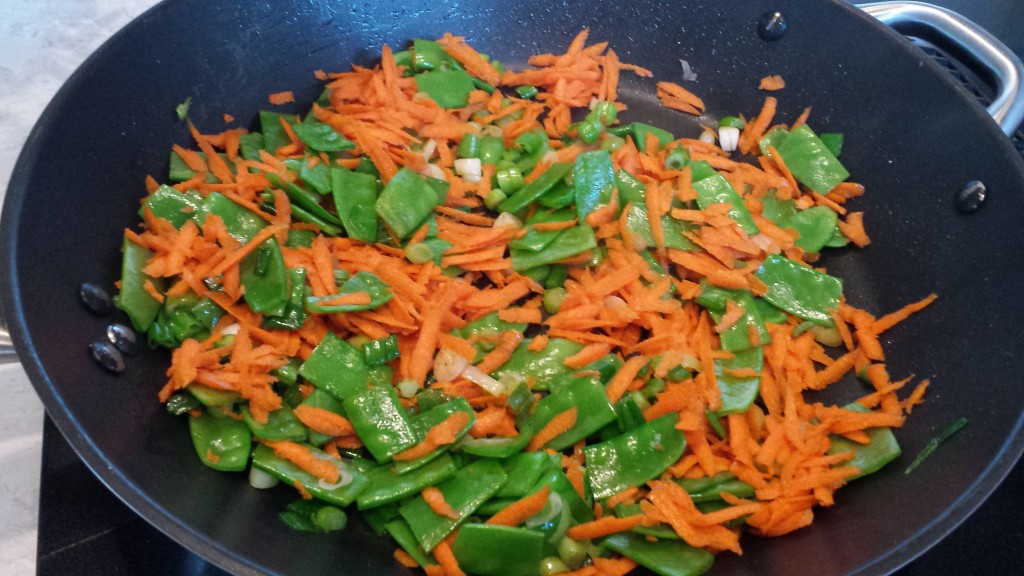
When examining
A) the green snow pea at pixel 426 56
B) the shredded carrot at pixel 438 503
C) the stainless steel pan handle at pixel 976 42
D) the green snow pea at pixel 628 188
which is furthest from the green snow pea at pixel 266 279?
the stainless steel pan handle at pixel 976 42

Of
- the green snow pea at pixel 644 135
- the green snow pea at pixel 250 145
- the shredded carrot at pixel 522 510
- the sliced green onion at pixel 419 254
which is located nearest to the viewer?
the shredded carrot at pixel 522 510

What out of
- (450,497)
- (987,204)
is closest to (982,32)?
(987,204)

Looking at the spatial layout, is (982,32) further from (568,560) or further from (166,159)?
(166,159)

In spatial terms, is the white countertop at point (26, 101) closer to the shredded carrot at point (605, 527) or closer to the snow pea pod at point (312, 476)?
the snow pea pod at point (312, 476)

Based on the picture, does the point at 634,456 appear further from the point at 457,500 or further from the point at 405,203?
the point at 405,203

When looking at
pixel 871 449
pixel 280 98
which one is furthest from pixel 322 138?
pixel 871 449

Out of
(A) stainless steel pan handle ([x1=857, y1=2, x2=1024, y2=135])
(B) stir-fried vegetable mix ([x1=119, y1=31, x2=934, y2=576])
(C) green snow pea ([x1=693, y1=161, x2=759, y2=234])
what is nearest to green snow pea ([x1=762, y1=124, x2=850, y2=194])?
(B) stir-fried vegetable mix ([x1=119, y1=31, x2=934, y2=576])
